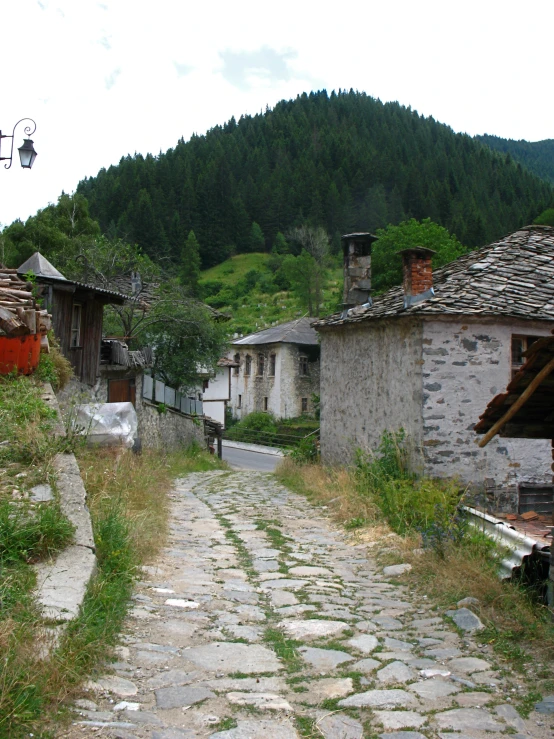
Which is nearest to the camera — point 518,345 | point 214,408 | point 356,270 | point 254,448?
point 518,345

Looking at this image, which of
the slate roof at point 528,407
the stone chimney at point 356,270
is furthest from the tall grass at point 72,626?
the stone chimney at point 356,270

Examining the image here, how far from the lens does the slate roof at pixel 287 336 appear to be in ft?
138

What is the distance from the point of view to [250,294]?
71.9m

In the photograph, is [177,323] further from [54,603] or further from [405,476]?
[54,603]

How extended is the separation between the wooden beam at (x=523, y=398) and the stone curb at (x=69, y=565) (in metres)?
3.00

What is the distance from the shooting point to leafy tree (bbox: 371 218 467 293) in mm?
28391

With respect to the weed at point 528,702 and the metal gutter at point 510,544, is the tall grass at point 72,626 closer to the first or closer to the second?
the weed at point 528,702

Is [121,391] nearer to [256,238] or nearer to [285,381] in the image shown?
[285,381]

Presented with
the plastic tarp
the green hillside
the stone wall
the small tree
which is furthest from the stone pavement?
the small tree

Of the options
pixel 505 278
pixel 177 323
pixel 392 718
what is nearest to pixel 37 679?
pixel 392 718

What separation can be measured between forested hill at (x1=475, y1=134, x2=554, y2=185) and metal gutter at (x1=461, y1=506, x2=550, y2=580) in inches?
6757

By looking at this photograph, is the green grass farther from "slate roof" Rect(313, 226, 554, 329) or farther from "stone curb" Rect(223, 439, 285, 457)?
"slate roof" Rect(313, 226, 554, 329)

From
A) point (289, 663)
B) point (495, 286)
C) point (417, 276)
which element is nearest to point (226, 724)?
point (289, 663)

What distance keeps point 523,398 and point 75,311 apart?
14.2m
